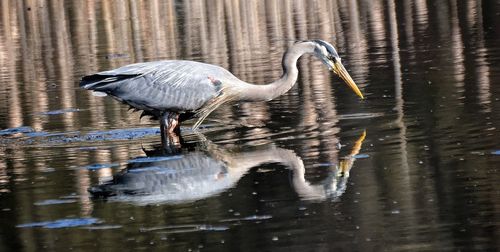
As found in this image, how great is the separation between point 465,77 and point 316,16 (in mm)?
16574

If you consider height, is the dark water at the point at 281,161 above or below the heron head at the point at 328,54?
below

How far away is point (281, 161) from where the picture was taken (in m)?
12.1

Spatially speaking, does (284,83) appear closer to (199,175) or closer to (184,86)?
(184,86)

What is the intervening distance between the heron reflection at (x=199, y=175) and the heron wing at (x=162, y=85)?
111cm

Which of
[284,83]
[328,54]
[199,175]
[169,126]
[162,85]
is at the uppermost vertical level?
[328,54]

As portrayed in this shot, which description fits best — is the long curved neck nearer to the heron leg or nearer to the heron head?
the heron head

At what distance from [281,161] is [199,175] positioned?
0.92 meters

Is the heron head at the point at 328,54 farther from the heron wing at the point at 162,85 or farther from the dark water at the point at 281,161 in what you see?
the heron wing at the point at 162,85

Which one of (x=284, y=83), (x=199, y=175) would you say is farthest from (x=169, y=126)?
(x=199, y=175)

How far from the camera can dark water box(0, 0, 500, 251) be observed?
919 cm

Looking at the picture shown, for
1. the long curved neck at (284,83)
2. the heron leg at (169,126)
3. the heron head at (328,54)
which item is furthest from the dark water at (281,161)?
the heron head at (328,54)

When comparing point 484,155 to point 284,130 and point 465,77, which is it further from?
point 465,77

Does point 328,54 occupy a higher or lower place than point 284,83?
higher

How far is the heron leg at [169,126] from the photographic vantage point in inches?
566
